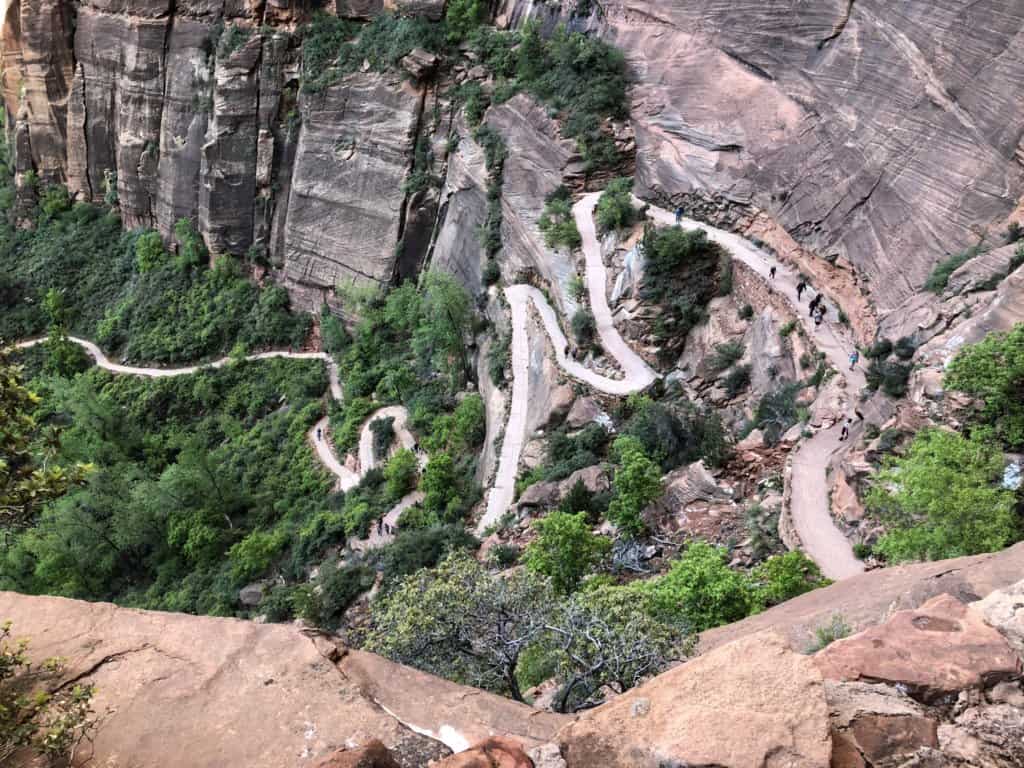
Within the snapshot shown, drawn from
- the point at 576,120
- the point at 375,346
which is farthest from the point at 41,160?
the point at 576,120

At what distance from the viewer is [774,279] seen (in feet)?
88.4

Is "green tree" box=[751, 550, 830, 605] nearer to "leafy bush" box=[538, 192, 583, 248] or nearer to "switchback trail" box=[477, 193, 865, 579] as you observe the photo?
"switchback trail" box=[477, 193, 865, 579]

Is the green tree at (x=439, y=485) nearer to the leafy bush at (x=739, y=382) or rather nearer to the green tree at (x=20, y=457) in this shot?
the leafy bush at (x=739, y=382)

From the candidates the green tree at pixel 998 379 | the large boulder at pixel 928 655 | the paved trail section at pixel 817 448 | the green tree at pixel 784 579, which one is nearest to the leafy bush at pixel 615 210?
the paved trail section at pixel 817 448

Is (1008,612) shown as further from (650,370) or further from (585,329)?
(585,329)

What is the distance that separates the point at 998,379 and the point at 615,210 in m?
18.6

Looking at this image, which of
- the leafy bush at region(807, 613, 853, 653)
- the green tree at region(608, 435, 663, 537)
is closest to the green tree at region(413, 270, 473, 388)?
the green tree at region(608, 435, 663, 537)

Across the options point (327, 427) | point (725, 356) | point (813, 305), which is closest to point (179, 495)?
point (327, 427)

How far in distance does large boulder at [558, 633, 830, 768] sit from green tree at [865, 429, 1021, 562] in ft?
34.5

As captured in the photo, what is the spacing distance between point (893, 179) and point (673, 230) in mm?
8335

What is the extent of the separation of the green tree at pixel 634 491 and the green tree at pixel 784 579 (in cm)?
491

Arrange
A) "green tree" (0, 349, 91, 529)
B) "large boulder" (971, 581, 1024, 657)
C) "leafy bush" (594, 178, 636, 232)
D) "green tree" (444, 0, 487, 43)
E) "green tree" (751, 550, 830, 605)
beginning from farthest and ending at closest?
"green tree" (444, 0, 487, 43)
"leafy bush" (594, 178, 636, 232)
"green tree" (751, 550, 830, 605)
"large boulder" (971, 581, 1024, 657)
"green tree" (0, 349, 91, 529)

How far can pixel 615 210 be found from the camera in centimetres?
3158

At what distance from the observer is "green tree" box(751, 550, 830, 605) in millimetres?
16016
